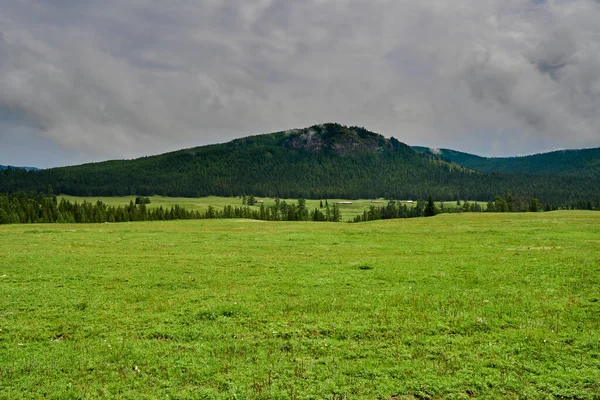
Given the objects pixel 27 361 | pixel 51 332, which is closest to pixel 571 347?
pixel 27 361

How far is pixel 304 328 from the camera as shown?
14.1 m

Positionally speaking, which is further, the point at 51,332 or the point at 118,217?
the point at 118,217

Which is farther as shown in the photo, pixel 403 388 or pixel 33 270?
pixel 33 270

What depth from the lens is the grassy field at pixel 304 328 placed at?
33.4 feet

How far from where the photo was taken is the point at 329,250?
36.2 metres

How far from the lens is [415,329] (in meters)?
13.8

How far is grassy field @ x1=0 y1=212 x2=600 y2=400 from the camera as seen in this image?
10.2 meters

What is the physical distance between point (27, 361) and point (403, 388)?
12700 mm


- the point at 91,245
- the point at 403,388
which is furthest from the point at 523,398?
the point at 91,245

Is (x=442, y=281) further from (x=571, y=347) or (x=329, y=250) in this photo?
(x=329, y=250)

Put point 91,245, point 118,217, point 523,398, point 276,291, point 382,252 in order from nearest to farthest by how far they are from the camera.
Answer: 1. point 523,398
2. point 276,291
3. point 382,252
4. point 91,245
5. point 118,217

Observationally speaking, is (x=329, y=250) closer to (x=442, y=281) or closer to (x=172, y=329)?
(x=442, y=281)

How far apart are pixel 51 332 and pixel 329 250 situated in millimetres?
25930

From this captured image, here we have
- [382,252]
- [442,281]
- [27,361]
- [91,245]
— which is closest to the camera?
[27,361]
